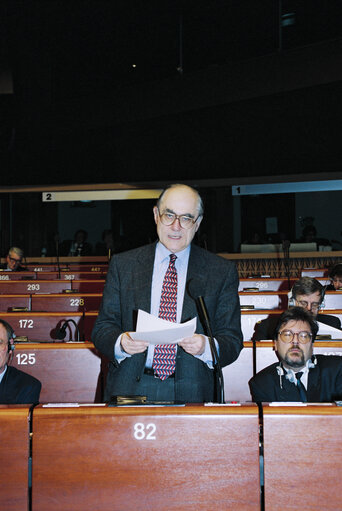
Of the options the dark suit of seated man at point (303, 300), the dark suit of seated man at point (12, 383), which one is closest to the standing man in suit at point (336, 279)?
the dark suit of seated man at point (303, 300)

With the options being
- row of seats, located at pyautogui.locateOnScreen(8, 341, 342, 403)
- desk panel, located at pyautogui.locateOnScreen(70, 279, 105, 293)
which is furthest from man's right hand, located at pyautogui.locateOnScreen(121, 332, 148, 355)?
desk panel, located at pyautogui.locateOnScreen(70, 279, 105, 293)

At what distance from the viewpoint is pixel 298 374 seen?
247 cm

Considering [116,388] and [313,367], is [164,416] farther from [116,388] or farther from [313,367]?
[313,367]

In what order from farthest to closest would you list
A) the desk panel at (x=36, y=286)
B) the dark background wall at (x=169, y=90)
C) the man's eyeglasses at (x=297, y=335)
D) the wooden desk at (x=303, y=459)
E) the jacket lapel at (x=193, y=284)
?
the dark background wall at (x=169, y=90) → the desk panel at (x=36, y=286) → the man's eyeglasses at (x=297, y=335) → the jacket lapel at (x=193, y=284) → the wooden desk at (x=303, y=459)

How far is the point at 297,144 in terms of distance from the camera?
9.34 metres

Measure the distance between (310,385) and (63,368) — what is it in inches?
46.6

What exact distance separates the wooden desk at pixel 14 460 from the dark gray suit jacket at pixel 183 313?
39cm

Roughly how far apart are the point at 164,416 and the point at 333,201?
1100cm

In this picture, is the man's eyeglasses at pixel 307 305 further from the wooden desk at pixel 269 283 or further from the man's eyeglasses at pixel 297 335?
the wooden desk at pixel 269 283

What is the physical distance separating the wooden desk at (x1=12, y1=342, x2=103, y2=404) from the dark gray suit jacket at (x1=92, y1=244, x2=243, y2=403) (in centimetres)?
113

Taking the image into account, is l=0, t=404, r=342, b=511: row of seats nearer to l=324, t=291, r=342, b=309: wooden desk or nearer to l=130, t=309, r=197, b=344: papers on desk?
l=130, t=309, r=197, b=344: papers on desk

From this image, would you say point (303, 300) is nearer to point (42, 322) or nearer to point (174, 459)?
point (42, 322)

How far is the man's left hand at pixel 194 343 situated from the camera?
155cm

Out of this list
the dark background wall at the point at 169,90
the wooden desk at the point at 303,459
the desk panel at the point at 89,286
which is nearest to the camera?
the wooden desk at the point at 303,459
